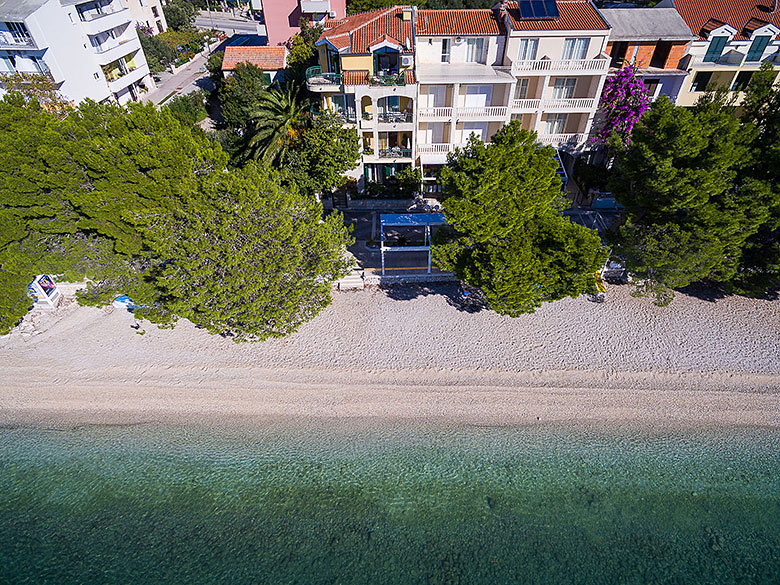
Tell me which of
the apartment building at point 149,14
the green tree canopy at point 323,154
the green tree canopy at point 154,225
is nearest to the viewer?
the green tree canopy at point 154,225

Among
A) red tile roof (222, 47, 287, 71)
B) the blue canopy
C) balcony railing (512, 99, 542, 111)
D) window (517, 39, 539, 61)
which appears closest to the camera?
the blue canopy

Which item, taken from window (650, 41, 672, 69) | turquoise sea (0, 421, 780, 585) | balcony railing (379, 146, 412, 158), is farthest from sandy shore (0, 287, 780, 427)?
window (650, 41, 672, 69)

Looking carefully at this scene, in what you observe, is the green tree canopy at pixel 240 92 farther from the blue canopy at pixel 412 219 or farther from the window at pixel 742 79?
the window at pixel 742 79

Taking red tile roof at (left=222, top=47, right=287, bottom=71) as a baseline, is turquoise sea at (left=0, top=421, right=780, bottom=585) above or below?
below

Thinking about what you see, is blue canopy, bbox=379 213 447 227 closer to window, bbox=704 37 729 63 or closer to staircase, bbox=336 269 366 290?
staircase, bbox=336 269 366 290

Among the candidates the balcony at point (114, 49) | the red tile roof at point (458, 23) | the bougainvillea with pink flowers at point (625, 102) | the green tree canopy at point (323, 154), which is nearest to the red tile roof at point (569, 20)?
the red tile roof at point (458, 23)

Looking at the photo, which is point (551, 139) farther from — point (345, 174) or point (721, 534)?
point (721, 534)

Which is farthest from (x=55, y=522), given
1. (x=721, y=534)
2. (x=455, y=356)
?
(x=721, y=534)
